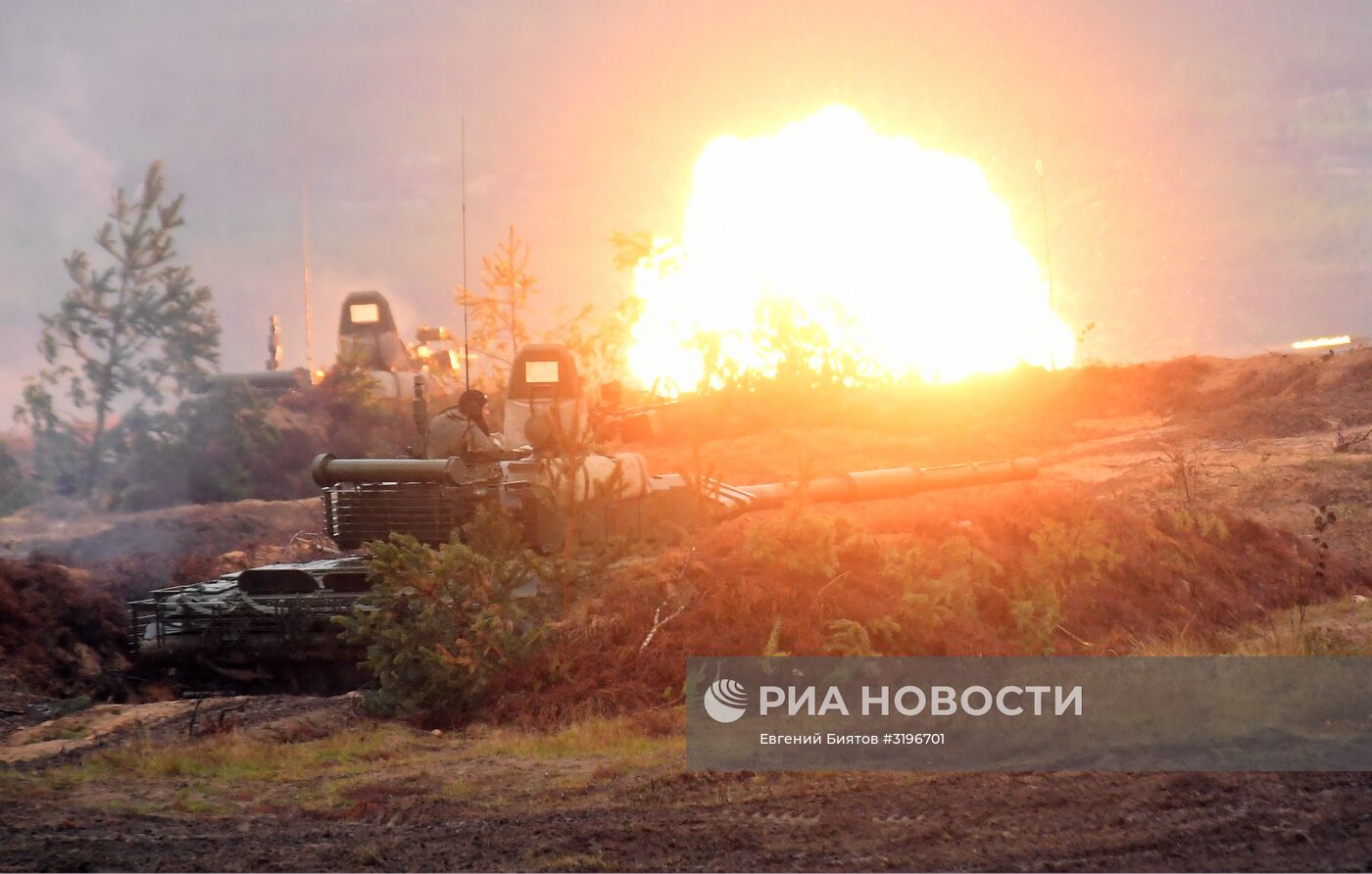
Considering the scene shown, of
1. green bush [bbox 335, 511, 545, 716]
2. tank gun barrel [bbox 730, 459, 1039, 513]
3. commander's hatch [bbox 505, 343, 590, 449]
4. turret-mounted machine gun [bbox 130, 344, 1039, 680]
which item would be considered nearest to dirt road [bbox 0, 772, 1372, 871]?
green bush [bbox 335, 511, 545, 716]

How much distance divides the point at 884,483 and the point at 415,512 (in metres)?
7.49

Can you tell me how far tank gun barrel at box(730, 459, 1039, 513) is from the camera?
17.8 m

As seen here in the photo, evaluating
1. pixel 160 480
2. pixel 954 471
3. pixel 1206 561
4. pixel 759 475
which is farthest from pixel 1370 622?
pixel 160 480

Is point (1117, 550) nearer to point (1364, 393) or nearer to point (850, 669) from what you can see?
point (850, 669)

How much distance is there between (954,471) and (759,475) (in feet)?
28.0

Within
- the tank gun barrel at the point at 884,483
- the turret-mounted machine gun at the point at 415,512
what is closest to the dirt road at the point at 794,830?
the turret-mounted machine gun at the point at 415,512

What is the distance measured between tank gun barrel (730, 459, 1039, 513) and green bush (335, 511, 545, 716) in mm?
4823

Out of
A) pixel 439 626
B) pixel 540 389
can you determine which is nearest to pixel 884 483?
pixel 540 389

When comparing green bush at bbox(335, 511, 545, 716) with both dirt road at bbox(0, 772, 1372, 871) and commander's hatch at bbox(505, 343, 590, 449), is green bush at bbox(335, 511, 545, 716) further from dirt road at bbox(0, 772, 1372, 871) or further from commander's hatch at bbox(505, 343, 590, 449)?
dirt road at bbox(0, 772, 1372, 871)

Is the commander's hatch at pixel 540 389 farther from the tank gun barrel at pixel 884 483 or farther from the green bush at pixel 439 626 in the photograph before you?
the green bush at pixel 439 626

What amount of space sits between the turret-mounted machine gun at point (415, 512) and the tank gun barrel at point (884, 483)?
175 cm

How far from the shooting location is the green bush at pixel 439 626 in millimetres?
12266

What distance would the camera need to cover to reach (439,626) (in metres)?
12.5

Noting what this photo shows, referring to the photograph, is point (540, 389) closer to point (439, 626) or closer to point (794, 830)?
point (439, 626)
